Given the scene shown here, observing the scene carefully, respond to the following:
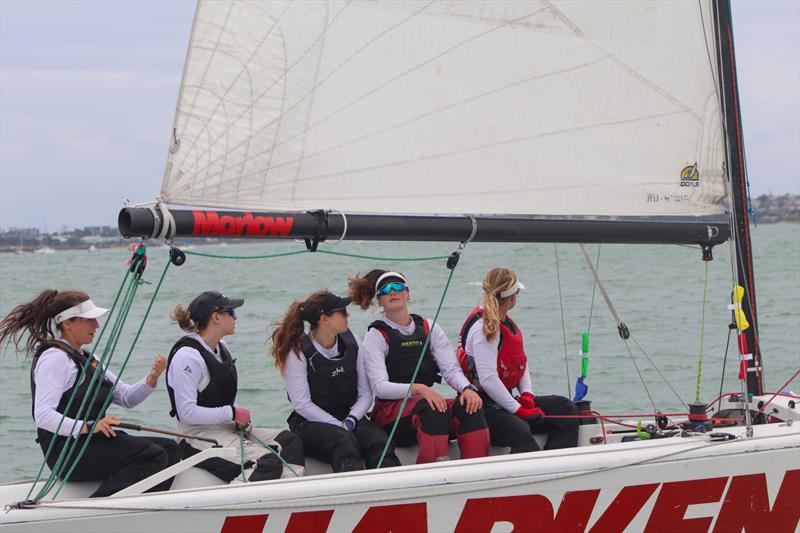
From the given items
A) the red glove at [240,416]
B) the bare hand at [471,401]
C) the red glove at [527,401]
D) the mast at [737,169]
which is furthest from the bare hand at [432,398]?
the mast at [737,169]

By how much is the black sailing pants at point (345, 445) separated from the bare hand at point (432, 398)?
255 millimetres

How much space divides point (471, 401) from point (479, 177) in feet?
3.47

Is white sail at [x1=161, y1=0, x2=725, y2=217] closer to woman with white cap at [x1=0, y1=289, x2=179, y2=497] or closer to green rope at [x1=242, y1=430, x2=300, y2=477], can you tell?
woman with white cap at [x1=0, y1=289, x2=179, y2=497]

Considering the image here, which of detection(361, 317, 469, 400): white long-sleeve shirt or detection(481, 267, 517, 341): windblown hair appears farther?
detection(481, 267, 517, 341): windblown hair

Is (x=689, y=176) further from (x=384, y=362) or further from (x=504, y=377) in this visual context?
(x=384, y=362)

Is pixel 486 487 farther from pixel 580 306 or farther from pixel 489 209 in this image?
pixel 580 306

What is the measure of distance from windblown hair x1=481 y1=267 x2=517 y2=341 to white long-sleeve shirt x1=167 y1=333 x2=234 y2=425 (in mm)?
1291

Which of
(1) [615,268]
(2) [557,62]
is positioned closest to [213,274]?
(1) [615,268]

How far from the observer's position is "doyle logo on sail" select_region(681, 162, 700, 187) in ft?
18.1

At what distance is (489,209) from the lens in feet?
17.0

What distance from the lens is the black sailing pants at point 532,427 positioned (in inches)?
201

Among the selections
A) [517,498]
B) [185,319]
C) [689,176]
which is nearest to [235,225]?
[185,319]

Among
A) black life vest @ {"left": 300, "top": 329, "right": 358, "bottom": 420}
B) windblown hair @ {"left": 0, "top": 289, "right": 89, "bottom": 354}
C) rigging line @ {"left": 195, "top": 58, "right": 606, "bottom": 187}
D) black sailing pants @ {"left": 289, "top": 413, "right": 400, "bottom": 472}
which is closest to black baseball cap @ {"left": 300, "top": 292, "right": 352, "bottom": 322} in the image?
black life vest @ {"left": 300, "top": 329, "right": 358, "bottom": 420}

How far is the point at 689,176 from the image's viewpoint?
5535mm
